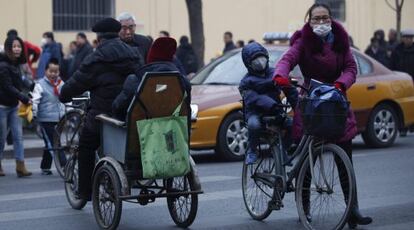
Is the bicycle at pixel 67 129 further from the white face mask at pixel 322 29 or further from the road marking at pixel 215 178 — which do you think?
the white face mask at pixel 322 29

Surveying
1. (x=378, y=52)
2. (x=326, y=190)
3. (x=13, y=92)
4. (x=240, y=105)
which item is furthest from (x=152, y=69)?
(x=378, y=52)

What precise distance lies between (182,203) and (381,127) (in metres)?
7.32

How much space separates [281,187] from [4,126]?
18.5 feet

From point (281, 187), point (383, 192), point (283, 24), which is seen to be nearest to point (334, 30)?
point (281, 187)

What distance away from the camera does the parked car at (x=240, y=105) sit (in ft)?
46.3

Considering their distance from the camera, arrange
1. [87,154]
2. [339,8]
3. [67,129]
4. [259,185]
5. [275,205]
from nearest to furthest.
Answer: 1. [275,205]
2. [259,185]
3. [87,154]
4. [67,129]
5. [339,8]

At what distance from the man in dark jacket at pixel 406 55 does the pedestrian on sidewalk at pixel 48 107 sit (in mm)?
7688

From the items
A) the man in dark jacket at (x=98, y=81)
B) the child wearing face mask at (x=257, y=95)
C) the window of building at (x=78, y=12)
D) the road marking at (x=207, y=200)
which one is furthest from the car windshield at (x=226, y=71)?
the window of building at (x=78, y=12)

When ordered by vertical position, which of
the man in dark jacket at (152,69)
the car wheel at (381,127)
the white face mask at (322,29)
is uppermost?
the white face mask at (322,29)

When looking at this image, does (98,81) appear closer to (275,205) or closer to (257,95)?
(257,95)

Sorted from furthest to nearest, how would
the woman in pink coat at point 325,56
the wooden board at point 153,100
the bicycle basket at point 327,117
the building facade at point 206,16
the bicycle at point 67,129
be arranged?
1. the building facade at point 206,16
2. the bicycle at point 67,129
3. the woman in pink coat at point 325,56
4. the wooden board at point 153,100
5. the bicycle basket at point 327,117

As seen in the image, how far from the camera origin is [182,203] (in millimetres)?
9062

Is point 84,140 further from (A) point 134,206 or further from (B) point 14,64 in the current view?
(B) point 14,64

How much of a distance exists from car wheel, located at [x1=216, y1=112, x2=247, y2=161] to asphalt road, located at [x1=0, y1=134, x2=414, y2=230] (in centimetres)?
20
